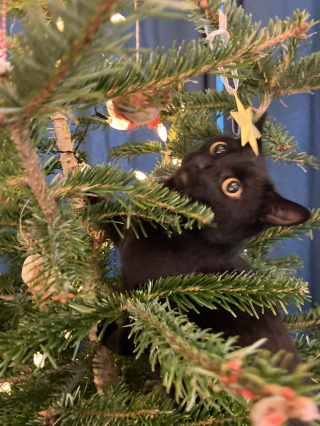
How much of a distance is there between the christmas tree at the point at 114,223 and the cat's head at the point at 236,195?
120 mm

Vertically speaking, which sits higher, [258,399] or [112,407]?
[258,399]

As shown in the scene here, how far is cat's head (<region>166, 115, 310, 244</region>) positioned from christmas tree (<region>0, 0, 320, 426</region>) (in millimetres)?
120

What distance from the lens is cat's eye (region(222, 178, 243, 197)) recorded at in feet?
1.74

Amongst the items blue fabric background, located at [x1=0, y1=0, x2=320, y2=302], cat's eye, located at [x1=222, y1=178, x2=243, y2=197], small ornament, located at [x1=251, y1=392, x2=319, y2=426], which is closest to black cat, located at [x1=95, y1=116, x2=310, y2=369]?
cat's eye, located at [x1=222, y1=178, x2=243, y2=197]

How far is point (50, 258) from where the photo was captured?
0.25 metres

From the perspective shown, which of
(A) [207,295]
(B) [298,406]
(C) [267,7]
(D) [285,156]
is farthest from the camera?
(C) [267,7]

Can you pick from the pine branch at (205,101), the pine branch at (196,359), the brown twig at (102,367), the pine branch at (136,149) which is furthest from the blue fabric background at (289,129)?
the pine branch at (196,359)

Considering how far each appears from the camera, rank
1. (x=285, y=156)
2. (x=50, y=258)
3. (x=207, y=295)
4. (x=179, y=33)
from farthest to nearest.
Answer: (x=179, y=33) < (x=285, y=156) < (x=207, y=295) < (x=50, y=258)

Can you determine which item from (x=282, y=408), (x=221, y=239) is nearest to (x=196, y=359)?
(x=282, y=408)

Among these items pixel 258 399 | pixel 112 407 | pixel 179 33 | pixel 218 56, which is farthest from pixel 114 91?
pixel 179 33

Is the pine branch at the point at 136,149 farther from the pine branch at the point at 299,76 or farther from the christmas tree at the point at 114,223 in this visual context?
the pine branch at the point at 299,76

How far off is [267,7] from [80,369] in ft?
4.65

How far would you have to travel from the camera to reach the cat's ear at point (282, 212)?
0.52 metres

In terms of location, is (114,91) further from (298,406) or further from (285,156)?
(285,156)
